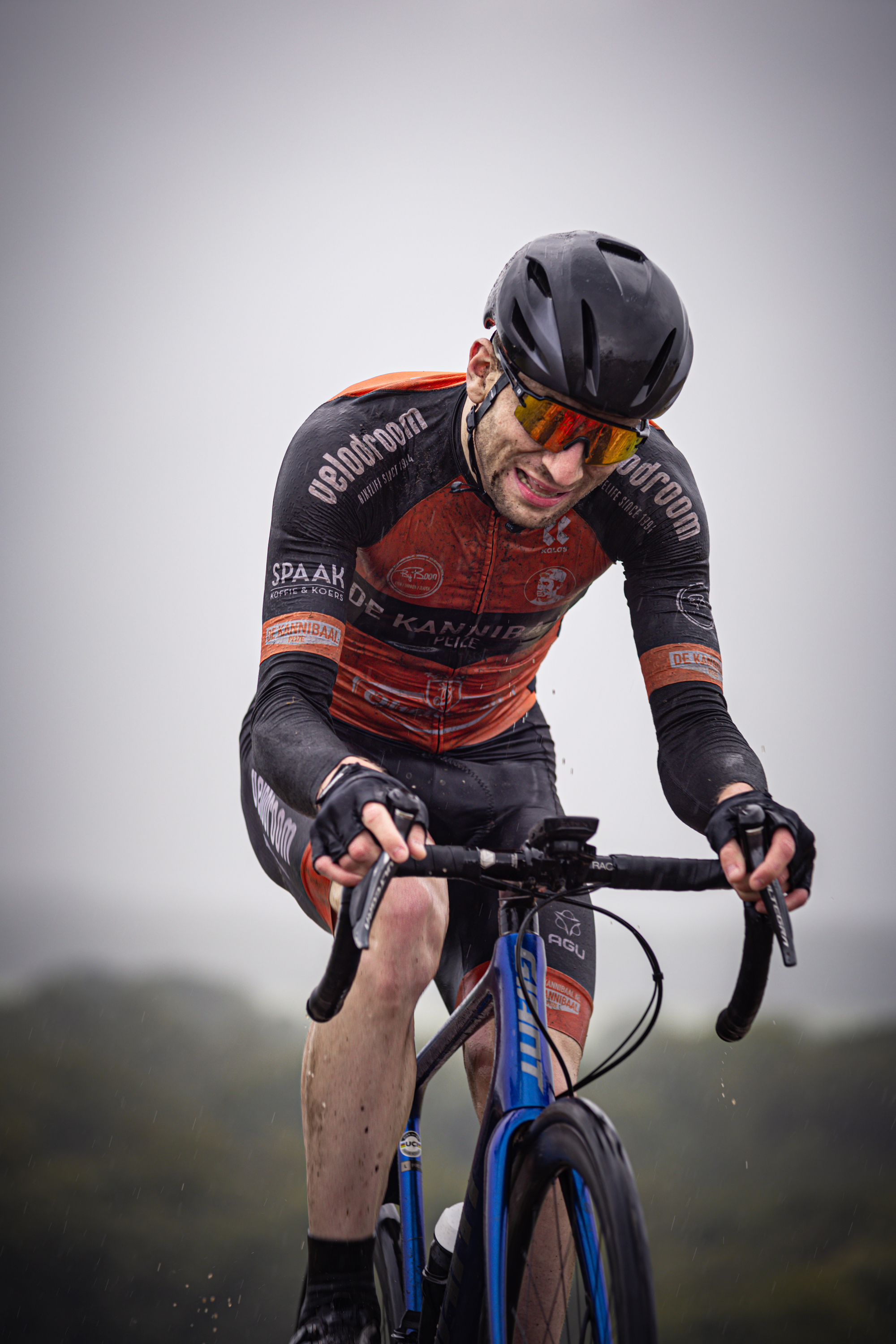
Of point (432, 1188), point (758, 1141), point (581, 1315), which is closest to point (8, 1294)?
point (432, 1188)

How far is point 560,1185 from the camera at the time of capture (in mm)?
1183

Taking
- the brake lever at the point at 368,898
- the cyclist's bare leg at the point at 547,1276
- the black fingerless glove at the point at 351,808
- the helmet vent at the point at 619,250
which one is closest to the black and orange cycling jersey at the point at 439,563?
the helmet vent at the point at 619,250

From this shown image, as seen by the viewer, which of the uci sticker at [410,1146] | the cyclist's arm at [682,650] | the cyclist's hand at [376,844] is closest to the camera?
the cyclist's hand at [376,844]

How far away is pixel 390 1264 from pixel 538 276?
1620 millimetres

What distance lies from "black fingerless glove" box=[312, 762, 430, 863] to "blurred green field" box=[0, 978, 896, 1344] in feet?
10.8

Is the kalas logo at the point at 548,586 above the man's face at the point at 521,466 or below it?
below

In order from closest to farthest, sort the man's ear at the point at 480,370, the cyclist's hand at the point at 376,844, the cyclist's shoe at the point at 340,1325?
1. the cyclist's hand at the point at 376,844
2. the cyclist's shoe at the point at 340,1325
3. the man's ear at the point at 480,370

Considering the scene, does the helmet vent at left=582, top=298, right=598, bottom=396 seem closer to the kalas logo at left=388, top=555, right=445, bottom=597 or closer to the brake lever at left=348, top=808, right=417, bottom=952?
the kalas logo at left=388, top=555, right=445, bottom=597

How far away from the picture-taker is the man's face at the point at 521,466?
1542 mm

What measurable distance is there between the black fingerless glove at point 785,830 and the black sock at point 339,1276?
0.71m

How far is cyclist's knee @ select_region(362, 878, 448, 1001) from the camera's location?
54.2 inches

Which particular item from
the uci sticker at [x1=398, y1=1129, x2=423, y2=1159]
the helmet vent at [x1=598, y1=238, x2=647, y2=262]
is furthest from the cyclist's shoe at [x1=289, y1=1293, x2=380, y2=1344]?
the helmet vent at [x1=598, y1=238, x2=647, y2=262]

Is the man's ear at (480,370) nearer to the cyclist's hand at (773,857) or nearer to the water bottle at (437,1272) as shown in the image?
the cyclist's hand at (773,857)

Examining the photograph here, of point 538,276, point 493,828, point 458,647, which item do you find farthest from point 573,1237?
point 538,276
